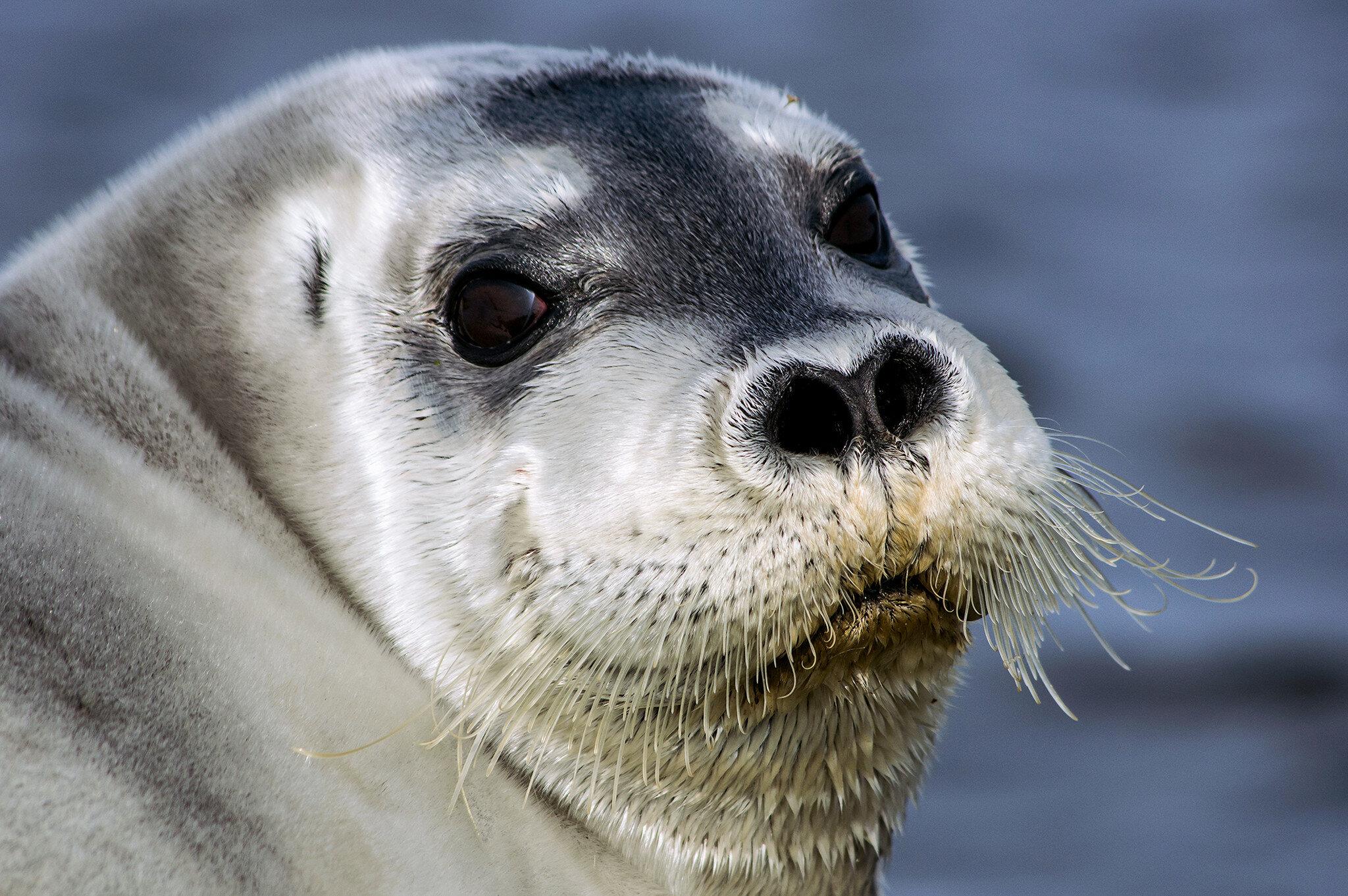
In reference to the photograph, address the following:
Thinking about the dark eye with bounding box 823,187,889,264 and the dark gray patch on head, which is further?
the dark eye with bounding box 823,187,889,264

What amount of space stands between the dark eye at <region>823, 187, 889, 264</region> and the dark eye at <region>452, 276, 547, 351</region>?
0.57m

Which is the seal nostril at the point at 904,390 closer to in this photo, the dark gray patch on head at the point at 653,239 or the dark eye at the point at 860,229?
the dark gray patch on head at the point at 653,239

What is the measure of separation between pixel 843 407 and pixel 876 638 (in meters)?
0.37

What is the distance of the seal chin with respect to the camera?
2.38m

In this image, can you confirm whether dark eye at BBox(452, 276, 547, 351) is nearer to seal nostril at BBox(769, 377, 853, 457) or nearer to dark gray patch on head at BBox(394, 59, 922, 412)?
dark gray patch on head at BBox(394, 59, 922, 412)

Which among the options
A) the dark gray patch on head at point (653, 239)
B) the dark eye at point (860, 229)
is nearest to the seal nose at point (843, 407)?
the dark gray patch on head at point (653, 239)

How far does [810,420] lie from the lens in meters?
2.31

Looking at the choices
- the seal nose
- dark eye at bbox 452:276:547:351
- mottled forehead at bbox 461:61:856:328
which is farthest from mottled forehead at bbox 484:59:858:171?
Result: the seal nose

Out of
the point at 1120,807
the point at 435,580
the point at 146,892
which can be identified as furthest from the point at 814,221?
the point at 1120,807

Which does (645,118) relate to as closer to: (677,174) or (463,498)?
(677,174)

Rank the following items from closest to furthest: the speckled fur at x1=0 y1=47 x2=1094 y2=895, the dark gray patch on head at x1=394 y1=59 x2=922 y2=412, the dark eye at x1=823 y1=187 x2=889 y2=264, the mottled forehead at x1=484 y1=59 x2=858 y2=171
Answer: the speckled fur at x1=0 y1=47 x2=1094 y2=895 → the dark gray patch on head at x1=394 y1=59 x2=922 y2=412 → the mottled forehead at x1=484 y1=59 x2=858 y2=171 → the dark eye at x1=823 y1=187 x2=889 y2=264

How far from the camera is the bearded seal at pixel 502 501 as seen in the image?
7.31 ft

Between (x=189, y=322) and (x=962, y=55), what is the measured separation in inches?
287

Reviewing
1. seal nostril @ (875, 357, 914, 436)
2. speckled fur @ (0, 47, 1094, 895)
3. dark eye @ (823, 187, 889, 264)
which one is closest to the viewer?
speckled fur @ (0, 47, 1094, 895)
